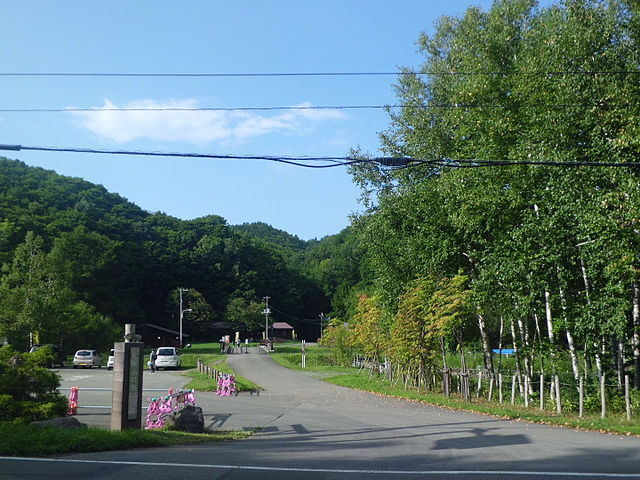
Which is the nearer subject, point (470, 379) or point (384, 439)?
point (384, 439)

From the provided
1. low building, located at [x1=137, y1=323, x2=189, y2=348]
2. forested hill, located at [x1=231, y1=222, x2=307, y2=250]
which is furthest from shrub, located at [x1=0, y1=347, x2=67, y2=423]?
forested hill, located at [x1=231, y1=222, x2=307, y2=250]

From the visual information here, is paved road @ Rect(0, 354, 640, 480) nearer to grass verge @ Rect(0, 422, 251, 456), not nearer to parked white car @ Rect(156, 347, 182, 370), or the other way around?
grass verge @ Rect(0, 422, 251, 456)

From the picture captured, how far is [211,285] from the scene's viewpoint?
330ft

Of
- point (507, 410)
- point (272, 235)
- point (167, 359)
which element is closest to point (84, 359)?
point (167, 359)

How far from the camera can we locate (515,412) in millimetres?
17422

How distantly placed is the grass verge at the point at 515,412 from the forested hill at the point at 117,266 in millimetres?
33382

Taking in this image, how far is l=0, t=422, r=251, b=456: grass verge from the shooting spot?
9758mm

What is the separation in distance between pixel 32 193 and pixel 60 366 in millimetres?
52484

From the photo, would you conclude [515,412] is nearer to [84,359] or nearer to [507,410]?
[507,410]

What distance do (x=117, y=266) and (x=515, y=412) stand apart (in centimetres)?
7417

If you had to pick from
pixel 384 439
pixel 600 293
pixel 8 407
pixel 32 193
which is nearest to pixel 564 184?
pixel 600 293

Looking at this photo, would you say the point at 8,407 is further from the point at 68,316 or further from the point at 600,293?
the point at 68,316

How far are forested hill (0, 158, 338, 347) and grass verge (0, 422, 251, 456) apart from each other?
1556 inches

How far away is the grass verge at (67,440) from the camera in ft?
32.0
